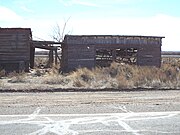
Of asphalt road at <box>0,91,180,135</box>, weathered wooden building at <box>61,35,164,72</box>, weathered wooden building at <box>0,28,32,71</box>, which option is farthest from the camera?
weathered wooden building at <box>61,35,164,72</box>

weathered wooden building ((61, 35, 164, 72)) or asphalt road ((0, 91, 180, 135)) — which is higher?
weathered wooden building ((61, 35, 164, 72))

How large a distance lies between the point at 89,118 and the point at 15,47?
25362 mm

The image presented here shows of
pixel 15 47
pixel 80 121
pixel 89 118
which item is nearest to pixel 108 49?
pixel 15 47

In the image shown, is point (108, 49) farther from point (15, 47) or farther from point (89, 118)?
point (89, 118)

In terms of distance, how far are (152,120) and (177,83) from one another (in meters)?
11.9

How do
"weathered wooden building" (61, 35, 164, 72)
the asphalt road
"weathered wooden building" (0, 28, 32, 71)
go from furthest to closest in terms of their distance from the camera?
"weathered wooden building" (61, 35, 164, 72)
"weathered wooden building" (0, 28, 32, 71)
the asphalt road

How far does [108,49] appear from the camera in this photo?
116ft

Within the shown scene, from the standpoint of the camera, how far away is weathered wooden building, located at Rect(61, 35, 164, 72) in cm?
3441

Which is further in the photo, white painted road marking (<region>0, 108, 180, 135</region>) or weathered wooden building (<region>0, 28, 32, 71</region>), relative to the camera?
weathered wooden building (<region>0, 28, 32, 71</region>)

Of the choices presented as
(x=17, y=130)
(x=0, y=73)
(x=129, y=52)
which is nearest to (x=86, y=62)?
(x=129, y=52)

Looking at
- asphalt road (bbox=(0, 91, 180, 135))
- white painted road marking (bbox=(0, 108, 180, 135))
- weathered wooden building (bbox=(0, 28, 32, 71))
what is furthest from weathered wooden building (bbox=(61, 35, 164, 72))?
white painted road marking (bbox=(0, 108, 180, 135))

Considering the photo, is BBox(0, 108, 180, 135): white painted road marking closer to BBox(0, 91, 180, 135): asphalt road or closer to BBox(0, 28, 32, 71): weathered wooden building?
BBox(0, 91, 180, 135): asphalt road

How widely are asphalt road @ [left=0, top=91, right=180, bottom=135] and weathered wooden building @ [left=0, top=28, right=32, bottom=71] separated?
2136cm

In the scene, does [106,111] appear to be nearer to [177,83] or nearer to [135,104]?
[135,104]
